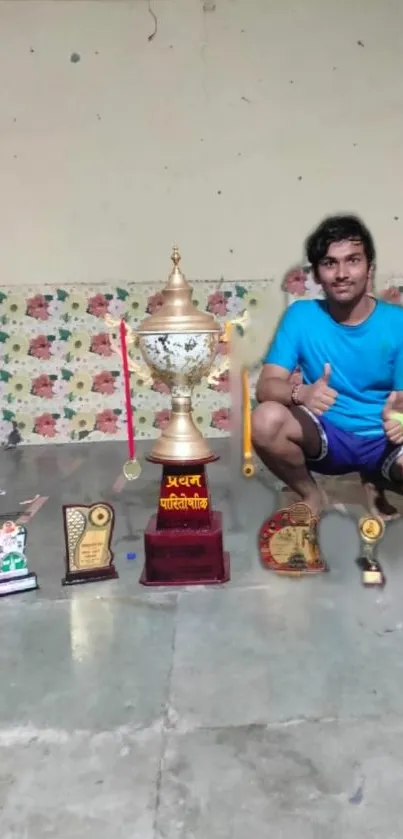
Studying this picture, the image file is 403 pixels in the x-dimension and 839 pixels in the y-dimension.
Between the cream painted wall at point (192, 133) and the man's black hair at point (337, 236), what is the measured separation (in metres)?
1.27

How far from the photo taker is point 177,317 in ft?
4.27

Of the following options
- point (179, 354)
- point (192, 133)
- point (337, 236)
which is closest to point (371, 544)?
point (179, 354)

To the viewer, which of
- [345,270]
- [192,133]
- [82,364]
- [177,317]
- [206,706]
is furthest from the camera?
[82,364]

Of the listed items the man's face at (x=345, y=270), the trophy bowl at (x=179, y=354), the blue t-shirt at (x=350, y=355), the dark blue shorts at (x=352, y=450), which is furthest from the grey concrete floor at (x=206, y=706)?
the man's face at (x=345, y=270)

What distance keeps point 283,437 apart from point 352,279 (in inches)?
14.3

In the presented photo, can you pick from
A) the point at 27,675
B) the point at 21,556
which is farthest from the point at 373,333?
the point at 27,675

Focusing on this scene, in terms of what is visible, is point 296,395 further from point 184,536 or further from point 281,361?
point 184,536

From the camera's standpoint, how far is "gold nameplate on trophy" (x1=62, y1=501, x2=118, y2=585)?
136 centimetres

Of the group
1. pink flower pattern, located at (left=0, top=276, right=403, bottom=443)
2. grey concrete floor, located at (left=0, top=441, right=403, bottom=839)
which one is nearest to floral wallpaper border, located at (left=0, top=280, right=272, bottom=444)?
pink flower pattern, located at (left=0, top=276, right=403, bottom=443)

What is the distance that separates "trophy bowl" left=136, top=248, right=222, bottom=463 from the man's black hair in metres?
0.37

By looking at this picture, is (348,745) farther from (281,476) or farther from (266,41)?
(266,41)

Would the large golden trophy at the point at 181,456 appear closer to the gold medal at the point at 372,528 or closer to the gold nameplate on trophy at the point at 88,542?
the gold nameplate on trophy at the point at 88,542

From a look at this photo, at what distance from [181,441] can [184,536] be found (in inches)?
7.0

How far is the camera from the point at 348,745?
2.81 feet
